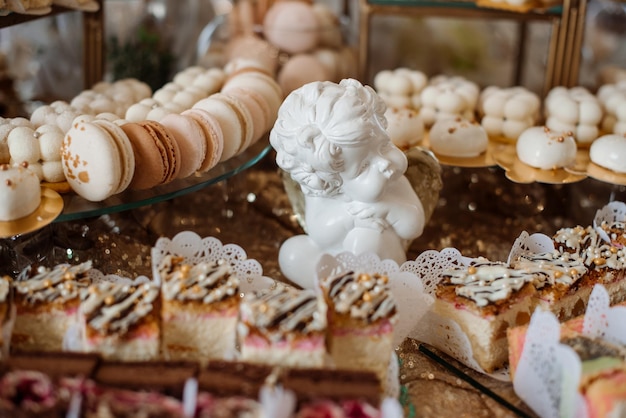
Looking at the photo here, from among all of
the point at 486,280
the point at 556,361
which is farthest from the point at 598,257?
the point at 556,361

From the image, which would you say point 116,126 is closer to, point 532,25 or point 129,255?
point 129,255

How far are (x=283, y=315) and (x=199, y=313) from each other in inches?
6.5

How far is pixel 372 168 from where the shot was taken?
1.57 m

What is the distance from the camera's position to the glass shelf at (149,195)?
64.7 inches

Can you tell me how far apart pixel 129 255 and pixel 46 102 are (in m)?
0.82

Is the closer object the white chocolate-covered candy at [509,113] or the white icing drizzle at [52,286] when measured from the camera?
the white icing drizzle at [52,286]

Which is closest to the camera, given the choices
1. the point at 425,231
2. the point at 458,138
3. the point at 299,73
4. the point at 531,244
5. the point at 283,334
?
the point at 283,334

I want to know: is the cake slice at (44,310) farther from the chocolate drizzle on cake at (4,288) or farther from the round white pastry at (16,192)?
the round white pastry at (16,192)

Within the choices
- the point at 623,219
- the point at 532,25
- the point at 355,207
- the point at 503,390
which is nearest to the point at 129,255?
the point at 355,207

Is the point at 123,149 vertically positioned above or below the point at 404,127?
above

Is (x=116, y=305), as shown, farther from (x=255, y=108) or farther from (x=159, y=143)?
(x=255, y=108)

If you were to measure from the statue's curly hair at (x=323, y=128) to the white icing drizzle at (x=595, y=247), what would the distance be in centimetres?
51

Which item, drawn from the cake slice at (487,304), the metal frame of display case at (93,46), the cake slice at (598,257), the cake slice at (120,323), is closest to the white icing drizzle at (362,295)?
the cake slice at (487,304)

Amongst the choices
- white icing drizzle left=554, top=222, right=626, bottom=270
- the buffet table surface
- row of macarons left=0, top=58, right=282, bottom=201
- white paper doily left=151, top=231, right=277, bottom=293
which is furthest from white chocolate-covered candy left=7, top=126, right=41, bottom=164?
white icing drizzle left=554, top=222, right=626, bottom=270
